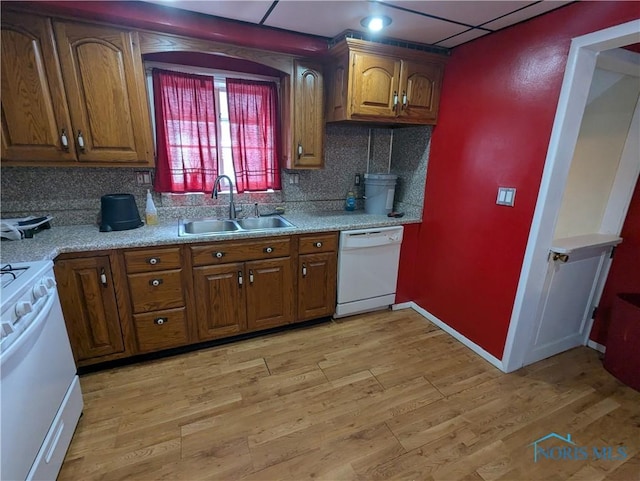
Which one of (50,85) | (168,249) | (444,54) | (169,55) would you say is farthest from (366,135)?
(50,85)

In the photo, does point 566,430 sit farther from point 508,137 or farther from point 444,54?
point 444,54

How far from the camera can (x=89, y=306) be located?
1.88 m

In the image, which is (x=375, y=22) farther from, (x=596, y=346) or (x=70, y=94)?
(x=596, y=346)

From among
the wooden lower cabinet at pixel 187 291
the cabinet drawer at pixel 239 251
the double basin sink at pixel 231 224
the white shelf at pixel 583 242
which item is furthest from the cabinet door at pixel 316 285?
the white shelf at pixel 583 242

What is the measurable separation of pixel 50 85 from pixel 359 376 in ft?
8.58

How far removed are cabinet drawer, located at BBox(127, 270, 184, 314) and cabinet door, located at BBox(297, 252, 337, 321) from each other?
0.90 m

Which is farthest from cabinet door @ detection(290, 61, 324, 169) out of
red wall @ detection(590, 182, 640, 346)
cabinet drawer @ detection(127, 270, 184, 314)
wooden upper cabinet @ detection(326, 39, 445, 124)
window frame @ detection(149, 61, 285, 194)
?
red wall @ detection(590, 182, 640, 346)

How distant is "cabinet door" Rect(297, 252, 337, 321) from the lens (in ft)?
8.07

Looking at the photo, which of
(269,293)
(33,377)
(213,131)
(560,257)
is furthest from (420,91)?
(33,377)

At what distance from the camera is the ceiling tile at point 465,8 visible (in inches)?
64.5

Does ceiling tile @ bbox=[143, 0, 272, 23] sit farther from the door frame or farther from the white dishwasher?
the door frame

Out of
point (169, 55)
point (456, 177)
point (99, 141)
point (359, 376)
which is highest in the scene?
point (169, 55)

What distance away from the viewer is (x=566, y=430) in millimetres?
1690

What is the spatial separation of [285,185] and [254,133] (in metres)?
0.52
